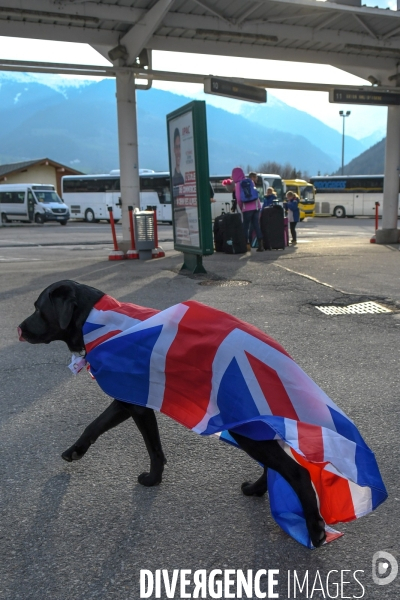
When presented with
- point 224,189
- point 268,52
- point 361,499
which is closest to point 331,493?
point 361,499

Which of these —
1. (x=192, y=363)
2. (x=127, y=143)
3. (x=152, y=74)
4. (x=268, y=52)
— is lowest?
(x=192, y=363)

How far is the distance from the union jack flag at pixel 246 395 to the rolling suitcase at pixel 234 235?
10.9 metres

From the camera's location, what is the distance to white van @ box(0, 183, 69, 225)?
38.5m

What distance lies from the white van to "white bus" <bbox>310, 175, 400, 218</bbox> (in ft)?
66.6

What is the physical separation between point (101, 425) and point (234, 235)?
10764 mm

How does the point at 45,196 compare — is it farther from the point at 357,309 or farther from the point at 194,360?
the point at 194,360

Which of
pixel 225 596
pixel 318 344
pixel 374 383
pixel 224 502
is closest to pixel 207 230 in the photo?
pixel 318 344

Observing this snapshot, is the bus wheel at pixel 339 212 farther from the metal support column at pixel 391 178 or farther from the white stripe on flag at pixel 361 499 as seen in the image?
the white stripe on flag at pixel 361 499

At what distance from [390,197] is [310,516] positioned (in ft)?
48.9

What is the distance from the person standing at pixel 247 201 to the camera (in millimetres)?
13586

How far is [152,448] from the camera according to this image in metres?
3.12

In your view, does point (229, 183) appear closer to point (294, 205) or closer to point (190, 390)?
point (294, 205)

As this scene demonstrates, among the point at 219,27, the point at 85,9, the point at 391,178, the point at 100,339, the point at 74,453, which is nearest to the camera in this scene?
the point at 100,339

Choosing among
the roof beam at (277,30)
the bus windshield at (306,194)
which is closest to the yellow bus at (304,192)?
the bus windshield at (306,194)
